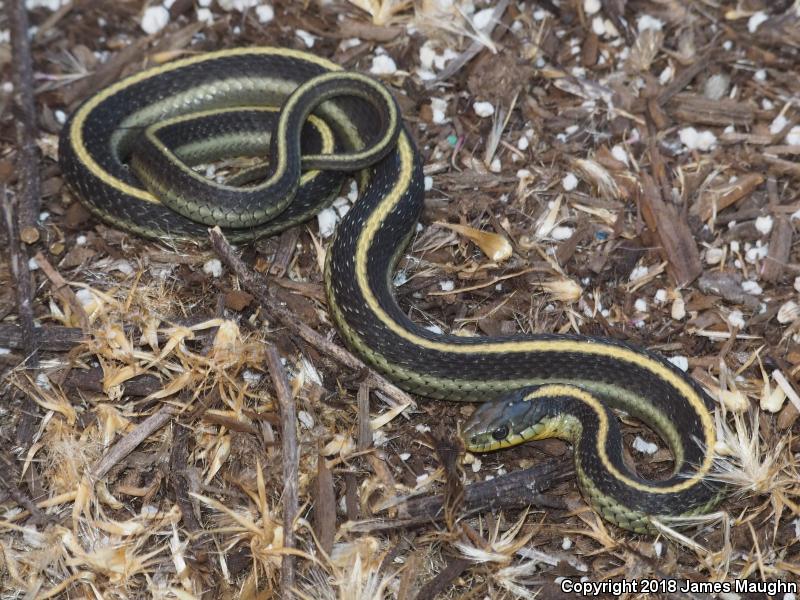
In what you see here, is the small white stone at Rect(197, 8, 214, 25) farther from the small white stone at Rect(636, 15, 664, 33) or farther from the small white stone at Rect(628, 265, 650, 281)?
the small white stone at Rect(628, 265, 650, 281)

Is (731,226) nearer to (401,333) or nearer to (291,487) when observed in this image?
(401,333)

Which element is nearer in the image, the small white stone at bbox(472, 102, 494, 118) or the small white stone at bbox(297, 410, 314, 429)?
the small white stone at bbox(297, 410, 314, 429)

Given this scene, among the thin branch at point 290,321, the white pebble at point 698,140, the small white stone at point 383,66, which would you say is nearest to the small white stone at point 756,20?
the white pebble at point 698,140

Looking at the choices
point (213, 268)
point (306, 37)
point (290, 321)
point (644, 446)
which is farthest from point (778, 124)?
point (213, 268)

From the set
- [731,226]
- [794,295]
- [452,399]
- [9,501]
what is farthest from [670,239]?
[9,501]

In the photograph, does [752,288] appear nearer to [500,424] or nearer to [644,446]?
[644,446]

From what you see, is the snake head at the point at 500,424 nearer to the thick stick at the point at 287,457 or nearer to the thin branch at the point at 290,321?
the thin branch at the point at 290,321

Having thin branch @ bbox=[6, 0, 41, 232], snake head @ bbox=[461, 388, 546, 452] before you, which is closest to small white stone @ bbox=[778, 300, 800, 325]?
snake head @ bbox=[461, 388, 546, 452]
